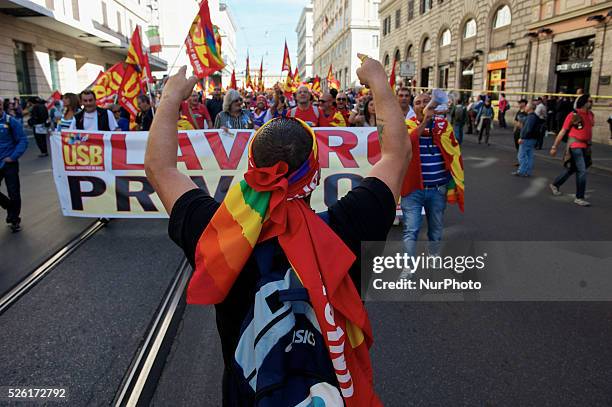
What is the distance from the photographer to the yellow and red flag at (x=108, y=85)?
1195 centimetres

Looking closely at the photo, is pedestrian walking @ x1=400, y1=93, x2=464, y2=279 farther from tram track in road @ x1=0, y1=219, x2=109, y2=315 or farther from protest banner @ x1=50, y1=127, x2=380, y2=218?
tram track in road @ x1=0, y1=219, x2=109, y2=315

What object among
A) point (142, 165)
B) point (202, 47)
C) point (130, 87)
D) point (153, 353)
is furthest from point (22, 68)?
point (153, 353)

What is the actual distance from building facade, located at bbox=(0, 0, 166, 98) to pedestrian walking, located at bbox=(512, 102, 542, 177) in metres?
22.8

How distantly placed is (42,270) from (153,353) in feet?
8.33

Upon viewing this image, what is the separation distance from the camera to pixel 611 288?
469 cm

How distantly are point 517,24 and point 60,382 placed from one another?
1071 inches

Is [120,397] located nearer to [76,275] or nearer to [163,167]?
[163,167]

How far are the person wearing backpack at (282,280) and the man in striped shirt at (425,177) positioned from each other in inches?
133

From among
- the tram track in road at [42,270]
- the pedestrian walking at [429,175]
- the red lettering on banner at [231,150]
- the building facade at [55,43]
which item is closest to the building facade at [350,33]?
the building facade at [55,43]

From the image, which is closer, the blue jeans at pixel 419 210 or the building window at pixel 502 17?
the blue jeans at pixel 419 210

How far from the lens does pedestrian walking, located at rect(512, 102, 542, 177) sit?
435 inches

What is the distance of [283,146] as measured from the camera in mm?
1438

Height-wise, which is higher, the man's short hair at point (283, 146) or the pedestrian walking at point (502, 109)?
the man's short hair at point (283, 146)

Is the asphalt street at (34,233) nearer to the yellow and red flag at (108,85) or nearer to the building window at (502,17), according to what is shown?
the yellow and red flag at (108,85)
